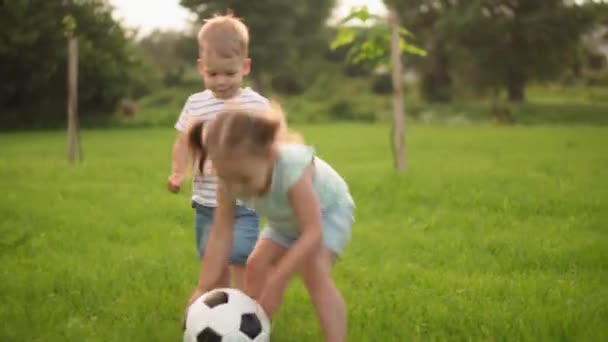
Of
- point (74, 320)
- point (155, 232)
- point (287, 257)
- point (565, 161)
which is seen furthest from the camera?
point (565, 161)

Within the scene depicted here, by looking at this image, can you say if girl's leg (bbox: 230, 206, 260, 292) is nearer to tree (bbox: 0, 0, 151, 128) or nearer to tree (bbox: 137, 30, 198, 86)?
tree (bbox: 0, 0, 151, 128)

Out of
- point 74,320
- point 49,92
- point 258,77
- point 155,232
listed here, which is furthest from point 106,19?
point 74,320

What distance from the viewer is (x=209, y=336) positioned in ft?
10.6

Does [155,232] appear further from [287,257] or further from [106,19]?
[106,19]

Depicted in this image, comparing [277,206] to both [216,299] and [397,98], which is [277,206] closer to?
[216,299]

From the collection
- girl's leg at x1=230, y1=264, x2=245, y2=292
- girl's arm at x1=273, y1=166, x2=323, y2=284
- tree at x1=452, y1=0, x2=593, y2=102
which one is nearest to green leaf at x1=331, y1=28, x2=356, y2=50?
girl's leg at x1=230, y1=264, x2=245, y2=292

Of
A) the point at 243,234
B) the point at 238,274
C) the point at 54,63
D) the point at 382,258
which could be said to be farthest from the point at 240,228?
the point at 54,63

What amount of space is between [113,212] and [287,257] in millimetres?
5317

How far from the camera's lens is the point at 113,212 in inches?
309

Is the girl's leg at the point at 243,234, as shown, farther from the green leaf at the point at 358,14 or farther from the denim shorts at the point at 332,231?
the green leaf at the point at 358,14

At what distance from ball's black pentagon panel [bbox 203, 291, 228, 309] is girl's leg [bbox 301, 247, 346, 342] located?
0.44m

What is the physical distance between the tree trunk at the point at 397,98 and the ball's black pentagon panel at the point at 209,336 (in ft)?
25.3

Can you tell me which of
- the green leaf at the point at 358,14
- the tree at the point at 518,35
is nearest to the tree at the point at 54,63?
the tree at the point at 518,35

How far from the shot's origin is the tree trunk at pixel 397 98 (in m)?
10.4
